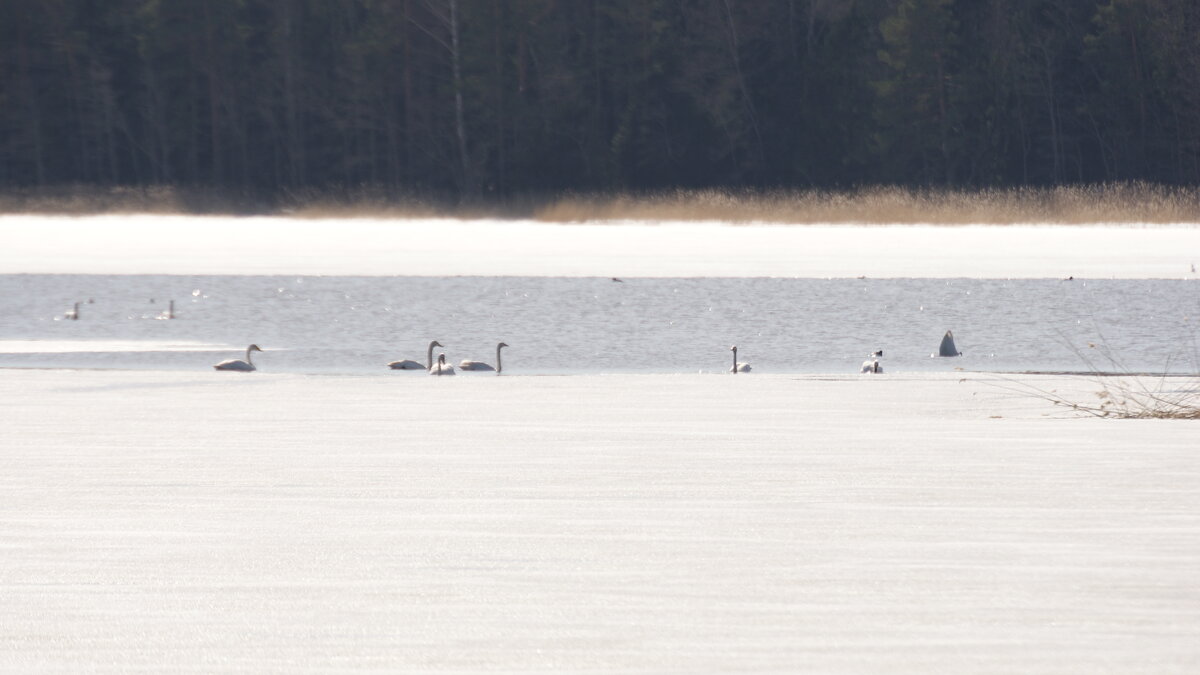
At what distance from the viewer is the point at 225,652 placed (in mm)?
3609

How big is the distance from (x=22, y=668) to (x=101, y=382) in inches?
275

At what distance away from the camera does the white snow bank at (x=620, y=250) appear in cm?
2061

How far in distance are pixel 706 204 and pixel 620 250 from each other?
32.7ft

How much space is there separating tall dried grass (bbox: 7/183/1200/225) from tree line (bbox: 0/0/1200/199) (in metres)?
2.87

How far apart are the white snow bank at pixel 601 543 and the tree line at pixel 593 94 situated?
117 feet

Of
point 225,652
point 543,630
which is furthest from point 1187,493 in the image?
point 225,652

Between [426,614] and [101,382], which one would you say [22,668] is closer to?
[426,614]

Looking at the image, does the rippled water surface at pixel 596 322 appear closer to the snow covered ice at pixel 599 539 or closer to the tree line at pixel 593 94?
the snow covered ice at pixel 599 539

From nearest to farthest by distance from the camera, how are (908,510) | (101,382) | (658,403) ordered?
(908,510)
(658,403)
(101,382)

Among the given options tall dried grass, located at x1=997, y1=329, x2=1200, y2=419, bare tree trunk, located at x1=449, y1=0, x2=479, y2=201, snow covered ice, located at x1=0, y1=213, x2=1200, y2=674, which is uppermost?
bare tree trunk, located at x1=449, y1=0, x2=479, y2=201

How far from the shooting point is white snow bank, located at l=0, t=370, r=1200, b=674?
3646mm

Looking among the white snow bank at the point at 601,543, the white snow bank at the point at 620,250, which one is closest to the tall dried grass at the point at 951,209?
the white snow bank at the point at 620,250

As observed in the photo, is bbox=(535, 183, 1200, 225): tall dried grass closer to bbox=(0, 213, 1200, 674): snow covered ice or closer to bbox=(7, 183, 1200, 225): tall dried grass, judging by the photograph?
bbox=(7, 183, 1200, 225): tall dried grass

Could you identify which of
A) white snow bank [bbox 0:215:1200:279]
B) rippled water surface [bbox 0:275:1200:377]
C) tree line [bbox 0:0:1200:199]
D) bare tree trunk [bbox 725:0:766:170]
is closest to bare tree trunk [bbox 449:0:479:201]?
tree line [bbox 0:0:1200:199]
